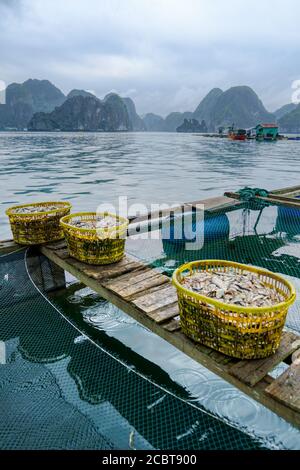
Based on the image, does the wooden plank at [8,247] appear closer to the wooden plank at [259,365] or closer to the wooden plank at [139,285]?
the wooden plank at [139,285]

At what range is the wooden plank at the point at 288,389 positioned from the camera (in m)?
3.13

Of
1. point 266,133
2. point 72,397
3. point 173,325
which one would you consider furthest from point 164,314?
point 266,133

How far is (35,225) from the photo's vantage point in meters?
7.02

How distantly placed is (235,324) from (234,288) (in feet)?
2.09

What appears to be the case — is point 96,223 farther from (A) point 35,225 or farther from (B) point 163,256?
(B) point 163,256

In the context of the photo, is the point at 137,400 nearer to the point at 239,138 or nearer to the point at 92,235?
the point at 92,235

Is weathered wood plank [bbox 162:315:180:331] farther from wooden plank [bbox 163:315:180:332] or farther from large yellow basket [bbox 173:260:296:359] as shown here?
large yellow basket [bbox 173:260:296:359]

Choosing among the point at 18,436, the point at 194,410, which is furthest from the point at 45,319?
the point at 194,410

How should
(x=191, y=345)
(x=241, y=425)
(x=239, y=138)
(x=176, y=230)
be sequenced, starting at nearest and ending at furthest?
1. (x=191, y=345)
2. (x=241, y=425)
3. (x=176, y=230)
4. (x=239, y=138)

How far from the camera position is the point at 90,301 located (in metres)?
7.57

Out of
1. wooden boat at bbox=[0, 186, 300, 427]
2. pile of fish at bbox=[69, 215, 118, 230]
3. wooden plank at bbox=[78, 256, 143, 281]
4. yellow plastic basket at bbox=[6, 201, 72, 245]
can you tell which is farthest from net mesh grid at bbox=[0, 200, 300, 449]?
pile of fish at bbox=[69, 215, 118, 230]

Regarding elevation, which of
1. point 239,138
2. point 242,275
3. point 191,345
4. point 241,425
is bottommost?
point 241,425

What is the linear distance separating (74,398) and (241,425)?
2353 mm

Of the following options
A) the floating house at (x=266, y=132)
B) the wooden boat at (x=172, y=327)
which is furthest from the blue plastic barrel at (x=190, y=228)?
the floating house at (x=266, y=132)
